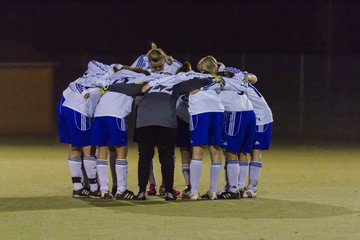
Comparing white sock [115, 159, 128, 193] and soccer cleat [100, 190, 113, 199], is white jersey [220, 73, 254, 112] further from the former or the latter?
soccer cleat [100, 190, 113, 199]

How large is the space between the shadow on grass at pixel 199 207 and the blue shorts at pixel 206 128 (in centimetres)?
70

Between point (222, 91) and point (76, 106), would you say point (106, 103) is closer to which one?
point (76, 106)

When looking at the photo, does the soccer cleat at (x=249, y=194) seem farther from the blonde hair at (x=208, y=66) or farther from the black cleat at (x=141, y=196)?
the blonde hair at (x=208, y=66)

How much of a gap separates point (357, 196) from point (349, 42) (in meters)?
21.5

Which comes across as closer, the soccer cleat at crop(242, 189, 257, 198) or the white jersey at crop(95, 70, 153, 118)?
the white jersey at crop(95, 70, 153, 118)

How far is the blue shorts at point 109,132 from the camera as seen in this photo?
1094 centimetres

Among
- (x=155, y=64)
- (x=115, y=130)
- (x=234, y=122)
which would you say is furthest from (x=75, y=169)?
(x=234, y=122)

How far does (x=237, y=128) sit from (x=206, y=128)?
48 cm

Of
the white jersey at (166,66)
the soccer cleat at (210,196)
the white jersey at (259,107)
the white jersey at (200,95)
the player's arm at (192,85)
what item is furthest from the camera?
the white jersey at (259,107)

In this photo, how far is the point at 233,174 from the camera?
11078 mm

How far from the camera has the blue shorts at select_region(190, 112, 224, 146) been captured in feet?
35.5

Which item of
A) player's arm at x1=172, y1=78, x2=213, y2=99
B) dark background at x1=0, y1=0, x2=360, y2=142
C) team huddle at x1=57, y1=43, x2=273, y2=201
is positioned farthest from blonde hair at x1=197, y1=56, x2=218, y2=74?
dark background at x1=0, y1=0, x2=360, y2=142

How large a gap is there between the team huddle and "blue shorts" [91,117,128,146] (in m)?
0.01

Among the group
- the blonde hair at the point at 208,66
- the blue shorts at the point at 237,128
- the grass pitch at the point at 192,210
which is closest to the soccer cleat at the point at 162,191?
the grass pitch at the point at 192,210
